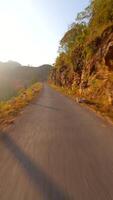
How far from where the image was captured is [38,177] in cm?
538

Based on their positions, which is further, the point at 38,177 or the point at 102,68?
the point at 102,68

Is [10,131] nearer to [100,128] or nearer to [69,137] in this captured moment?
[69,137]

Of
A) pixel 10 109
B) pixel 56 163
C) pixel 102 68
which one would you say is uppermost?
pixel 102 68

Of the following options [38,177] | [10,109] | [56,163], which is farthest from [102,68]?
[38,177]

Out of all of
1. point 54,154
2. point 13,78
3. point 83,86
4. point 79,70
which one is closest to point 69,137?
point 54,154

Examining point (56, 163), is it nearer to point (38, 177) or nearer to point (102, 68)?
point (38, 177)

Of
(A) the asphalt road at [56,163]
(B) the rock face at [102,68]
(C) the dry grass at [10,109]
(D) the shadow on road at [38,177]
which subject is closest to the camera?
(D) the shadow on road at [38,177]

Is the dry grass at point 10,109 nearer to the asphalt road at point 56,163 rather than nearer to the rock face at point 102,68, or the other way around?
the asphalt road at point 56,163

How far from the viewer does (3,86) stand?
163m

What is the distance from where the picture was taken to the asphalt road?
4.68 meters

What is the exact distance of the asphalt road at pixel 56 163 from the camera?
15.3 feet

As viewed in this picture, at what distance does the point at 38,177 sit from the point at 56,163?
905mm

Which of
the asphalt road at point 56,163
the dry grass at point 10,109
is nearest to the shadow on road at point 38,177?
the asphalt road at point 56,163

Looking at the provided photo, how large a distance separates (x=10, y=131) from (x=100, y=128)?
12.5ft
